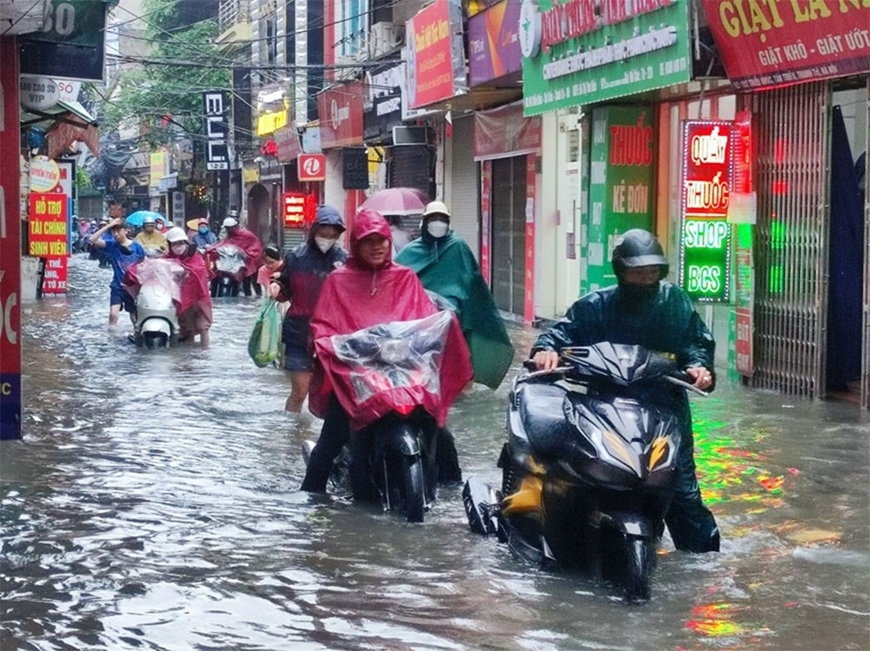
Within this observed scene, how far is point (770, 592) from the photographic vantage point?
5.82 meters

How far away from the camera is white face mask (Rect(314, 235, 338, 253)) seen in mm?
9656

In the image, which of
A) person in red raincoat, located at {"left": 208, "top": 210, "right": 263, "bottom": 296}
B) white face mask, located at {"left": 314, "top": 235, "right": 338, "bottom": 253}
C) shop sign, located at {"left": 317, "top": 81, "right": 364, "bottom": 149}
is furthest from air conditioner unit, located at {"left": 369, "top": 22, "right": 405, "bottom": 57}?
white face mask, located at {"left": 314, "top": 235, "right": 338, "bottom": 253}

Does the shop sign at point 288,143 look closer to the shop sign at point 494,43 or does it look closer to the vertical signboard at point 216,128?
the vertical signboard at point 216,128

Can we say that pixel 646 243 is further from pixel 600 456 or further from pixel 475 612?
pixel 475 612

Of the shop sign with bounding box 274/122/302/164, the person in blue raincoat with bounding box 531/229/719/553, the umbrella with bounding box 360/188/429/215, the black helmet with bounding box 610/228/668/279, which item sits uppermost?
the shop sign with bounding box 274/122/302/164

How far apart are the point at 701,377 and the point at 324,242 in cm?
434

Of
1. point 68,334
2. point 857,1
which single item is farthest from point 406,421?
point 68,334

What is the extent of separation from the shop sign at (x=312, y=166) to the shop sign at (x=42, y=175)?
31.9ft

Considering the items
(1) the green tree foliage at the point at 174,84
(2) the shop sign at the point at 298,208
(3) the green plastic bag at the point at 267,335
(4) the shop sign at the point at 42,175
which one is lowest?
(3) the green plastic bag at the point at 267,335

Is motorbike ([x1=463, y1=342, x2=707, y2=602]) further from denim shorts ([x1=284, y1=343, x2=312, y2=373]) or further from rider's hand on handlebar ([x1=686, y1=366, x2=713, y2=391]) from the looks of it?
denim shorts ([x1=284, y1=343, x2=312, y2=373])

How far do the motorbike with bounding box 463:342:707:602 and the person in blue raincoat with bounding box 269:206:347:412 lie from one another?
12.1 feet

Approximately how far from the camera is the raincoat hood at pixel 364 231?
7371mm

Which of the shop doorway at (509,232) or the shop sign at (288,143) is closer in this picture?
the shop doorway at (509,232)

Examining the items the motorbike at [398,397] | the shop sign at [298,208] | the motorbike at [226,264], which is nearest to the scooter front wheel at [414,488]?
the motorbike at [398,397]
